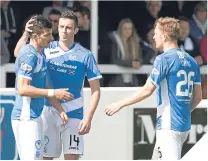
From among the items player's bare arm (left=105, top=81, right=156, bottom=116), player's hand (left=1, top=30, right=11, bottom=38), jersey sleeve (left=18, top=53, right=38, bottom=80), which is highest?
player's hand (left=1, top=30, right=11, bottom=38)

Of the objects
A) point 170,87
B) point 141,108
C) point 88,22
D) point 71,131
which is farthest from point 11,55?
point 170,87

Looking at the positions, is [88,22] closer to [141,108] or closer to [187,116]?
[141,108]

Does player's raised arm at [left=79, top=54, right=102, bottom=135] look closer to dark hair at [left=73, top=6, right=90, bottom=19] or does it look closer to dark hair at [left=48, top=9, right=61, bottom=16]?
dark hair at [left=48, top=9, right=61, bottom=16]

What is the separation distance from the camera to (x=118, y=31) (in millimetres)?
14914

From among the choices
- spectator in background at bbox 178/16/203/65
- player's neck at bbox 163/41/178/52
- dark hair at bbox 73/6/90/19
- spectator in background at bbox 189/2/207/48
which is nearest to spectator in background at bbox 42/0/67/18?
dark hair at bbox 73/6/90/19

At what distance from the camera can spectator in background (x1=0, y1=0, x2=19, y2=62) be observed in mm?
14781

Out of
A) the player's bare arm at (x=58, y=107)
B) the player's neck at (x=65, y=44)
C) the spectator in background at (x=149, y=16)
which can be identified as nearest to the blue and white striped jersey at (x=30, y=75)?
the player's bare arm at (x=58, y=107)

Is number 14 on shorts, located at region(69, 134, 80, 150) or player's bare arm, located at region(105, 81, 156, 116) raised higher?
player's bare arm, located at region(105, 81, 156, 116)

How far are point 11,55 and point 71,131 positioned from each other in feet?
16.1

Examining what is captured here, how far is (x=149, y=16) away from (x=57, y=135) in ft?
17.8

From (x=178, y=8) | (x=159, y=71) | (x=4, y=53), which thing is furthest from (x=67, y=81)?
(x=178, y=8)

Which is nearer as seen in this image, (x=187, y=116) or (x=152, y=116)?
(x=187, y=116)

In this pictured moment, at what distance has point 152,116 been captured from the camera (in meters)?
12.7

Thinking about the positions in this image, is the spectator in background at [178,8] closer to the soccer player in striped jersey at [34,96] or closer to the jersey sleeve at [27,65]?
the soccer player in striped jersey at [34,96]
